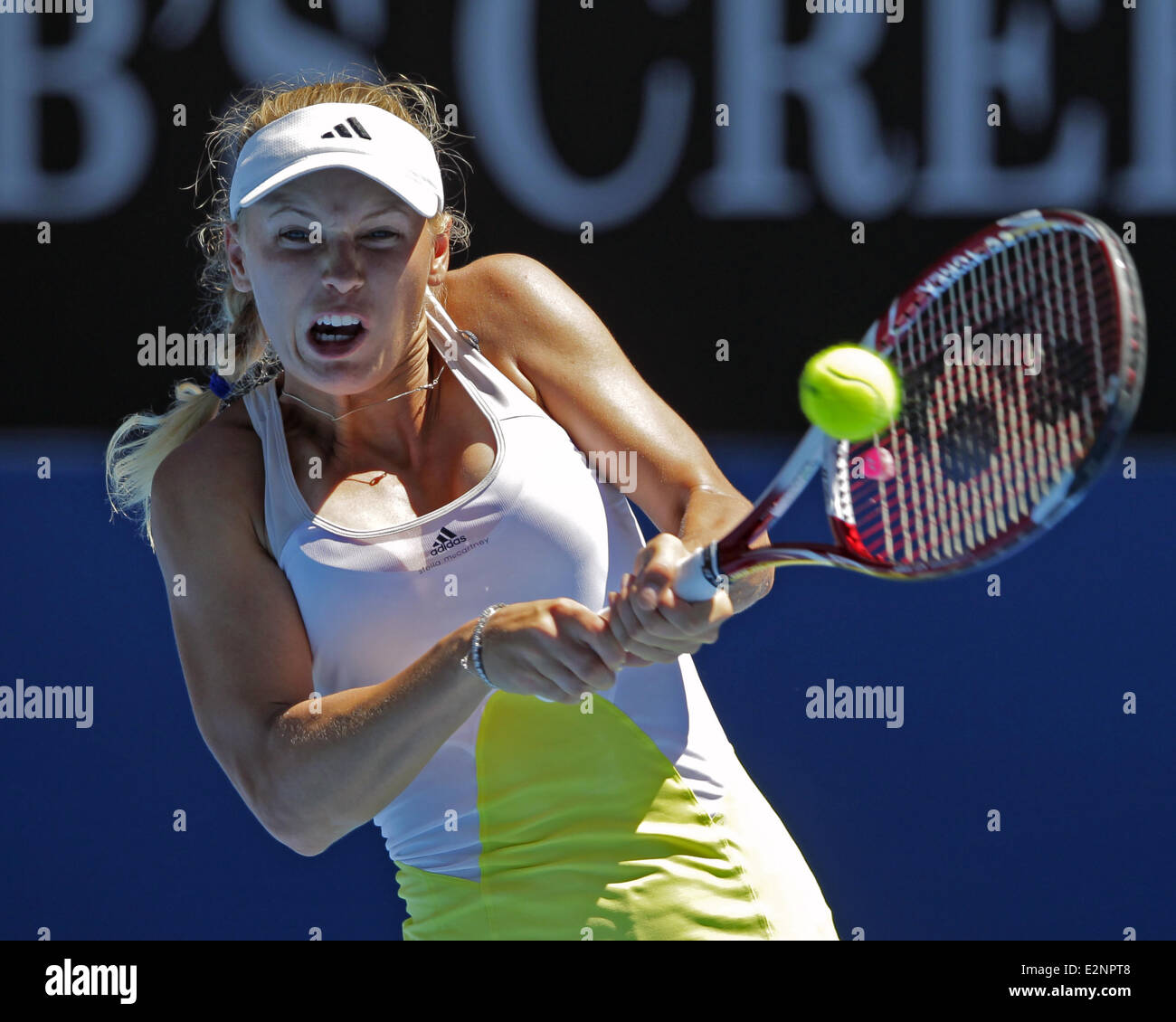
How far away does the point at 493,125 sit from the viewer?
276 centimetres

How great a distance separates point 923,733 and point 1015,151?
1.09 metres

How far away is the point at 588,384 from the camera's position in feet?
5.54

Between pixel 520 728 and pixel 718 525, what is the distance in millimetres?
303

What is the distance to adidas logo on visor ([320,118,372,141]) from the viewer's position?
1570 millimetres

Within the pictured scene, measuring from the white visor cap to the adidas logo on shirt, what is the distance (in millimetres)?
345

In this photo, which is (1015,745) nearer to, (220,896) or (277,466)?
(220,896)

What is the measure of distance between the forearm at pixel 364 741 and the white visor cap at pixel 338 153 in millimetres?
479

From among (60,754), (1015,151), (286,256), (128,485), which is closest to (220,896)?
(60,754)
